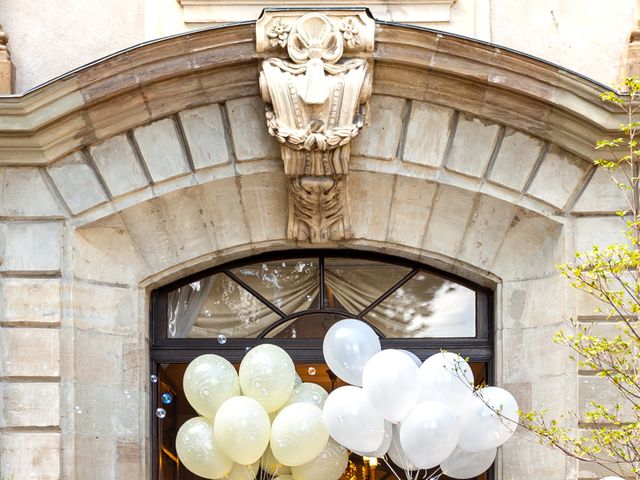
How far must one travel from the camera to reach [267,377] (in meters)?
9.23

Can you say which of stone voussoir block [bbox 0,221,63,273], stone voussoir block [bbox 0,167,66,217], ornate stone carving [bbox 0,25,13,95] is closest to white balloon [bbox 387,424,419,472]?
stone voussoir block [bbox 0,221,63,273]

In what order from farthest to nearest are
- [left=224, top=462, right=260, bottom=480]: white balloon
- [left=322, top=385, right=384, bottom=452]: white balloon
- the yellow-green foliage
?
[left=224, top=462, right=260, bottom=480]: white balloon
[left=322, top=385, right=384, bottom=452]: white balloon
the yellow-green foliage

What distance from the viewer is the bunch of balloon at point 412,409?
8.84 metres

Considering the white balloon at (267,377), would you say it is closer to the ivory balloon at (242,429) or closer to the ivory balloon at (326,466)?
the ivory balloon at (242,429)

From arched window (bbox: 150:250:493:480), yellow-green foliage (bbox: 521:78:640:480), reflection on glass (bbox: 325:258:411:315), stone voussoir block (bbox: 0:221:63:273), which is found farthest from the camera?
reflection on glass (bbox: 325:258:411:315)

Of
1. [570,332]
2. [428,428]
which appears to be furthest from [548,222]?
[428,428]

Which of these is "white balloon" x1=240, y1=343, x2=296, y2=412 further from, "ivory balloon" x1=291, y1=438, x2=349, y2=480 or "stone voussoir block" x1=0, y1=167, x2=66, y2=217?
"stone voussoir block" x1=0, y1=167, x2=66, y2=217

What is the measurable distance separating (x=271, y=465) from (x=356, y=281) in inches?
77.4

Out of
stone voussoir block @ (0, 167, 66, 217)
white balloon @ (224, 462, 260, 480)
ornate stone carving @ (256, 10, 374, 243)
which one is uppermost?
ornate stone carving @ (256, 10, 374, 243)

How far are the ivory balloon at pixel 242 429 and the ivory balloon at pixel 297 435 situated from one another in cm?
9

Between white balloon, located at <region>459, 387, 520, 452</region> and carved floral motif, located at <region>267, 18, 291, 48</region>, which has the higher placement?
carved floral motif, located at <region>267, 18, 291, 48</region>

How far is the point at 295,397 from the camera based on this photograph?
9516 mm

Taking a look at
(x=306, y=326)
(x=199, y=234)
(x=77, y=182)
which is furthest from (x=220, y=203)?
(x=306, y=326)

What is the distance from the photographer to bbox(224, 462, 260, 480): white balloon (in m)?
9.41
